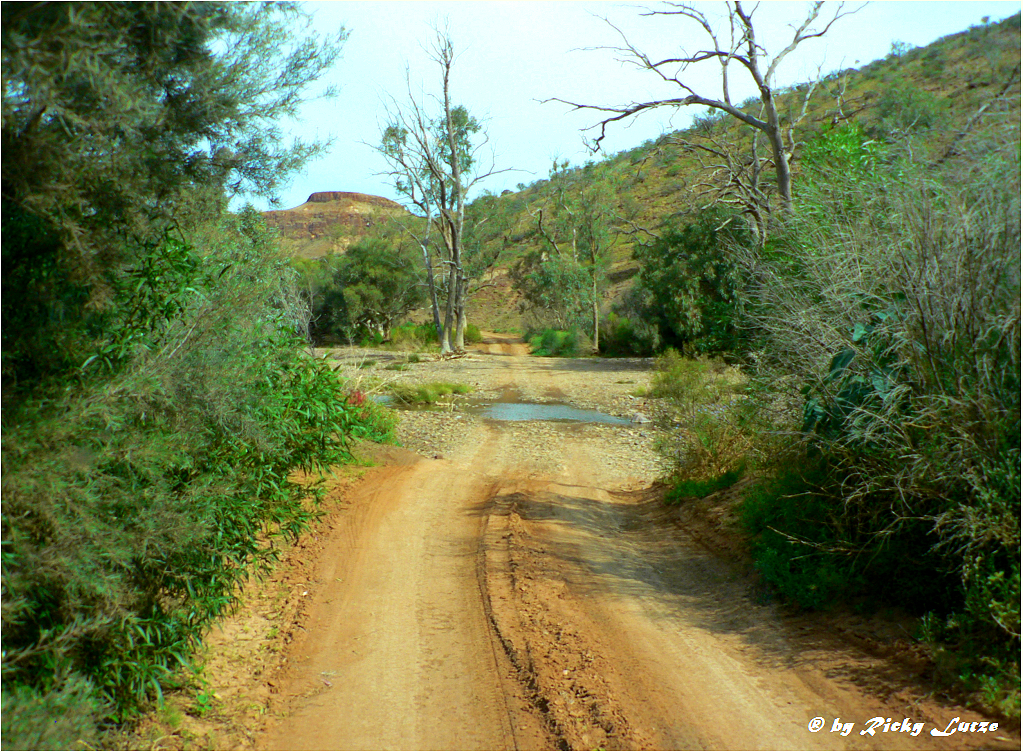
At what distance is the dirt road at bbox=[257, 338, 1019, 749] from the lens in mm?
3891

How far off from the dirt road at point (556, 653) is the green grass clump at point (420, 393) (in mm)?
13195

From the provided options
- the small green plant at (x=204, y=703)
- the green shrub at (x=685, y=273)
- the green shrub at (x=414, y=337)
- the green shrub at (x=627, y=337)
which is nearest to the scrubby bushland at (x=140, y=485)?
the small green plant at (x=204, y=703)

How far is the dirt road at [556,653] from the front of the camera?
389 centimetres

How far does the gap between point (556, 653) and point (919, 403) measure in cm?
286

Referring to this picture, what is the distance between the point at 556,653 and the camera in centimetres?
478

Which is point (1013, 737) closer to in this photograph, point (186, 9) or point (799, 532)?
point (799, 532)

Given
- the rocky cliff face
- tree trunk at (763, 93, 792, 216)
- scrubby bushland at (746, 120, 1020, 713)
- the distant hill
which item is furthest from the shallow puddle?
the rocky cliff face

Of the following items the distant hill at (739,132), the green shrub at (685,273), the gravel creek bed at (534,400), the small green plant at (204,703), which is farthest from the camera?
the green shrub at (685,273)

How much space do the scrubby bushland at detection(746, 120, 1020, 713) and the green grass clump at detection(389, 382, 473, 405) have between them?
654 inches

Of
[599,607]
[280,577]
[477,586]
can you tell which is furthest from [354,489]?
[599,607]

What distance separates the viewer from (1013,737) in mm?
3391

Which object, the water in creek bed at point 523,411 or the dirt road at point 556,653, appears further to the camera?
the water in creek bed at point 523,411

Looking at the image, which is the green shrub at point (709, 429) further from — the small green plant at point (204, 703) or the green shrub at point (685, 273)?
the green shrub at point (685, 273)

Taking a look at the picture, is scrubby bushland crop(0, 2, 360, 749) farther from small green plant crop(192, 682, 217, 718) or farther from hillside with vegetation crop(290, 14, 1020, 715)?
hillside with vegetation crop(290, 14, 1020, 715)
